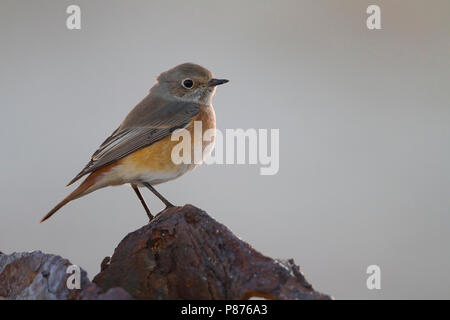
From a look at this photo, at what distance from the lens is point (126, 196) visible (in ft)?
35.4

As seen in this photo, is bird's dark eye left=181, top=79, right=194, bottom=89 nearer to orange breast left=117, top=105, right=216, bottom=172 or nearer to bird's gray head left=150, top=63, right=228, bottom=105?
bird's gray head left=150, top=63, right=228, bottom=105

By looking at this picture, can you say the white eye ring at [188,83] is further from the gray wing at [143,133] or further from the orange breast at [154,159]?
the orange breast at [154,159]

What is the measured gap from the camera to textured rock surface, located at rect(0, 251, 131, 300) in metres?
3.20

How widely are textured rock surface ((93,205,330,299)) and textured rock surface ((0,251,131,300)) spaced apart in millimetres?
312

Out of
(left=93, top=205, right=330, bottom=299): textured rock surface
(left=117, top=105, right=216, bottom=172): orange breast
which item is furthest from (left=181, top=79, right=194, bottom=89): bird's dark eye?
(left=93, top=205, right=330, bottom=299): textured rock surface

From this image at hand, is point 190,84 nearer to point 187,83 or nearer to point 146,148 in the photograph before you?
point 187,83

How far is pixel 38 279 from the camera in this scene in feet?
11.3

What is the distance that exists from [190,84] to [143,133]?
1012 millimetres

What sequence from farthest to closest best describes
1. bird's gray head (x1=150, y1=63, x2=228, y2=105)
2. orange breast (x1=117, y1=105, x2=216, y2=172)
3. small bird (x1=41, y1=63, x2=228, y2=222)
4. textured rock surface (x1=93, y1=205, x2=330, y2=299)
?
bird's gray head (x1=150, y1=63, x2=228, y2=105), orange breast (x1=117, y1=105, x2=216, y2=172), small bird (x1=41, y1=63, x2=228, y2=222), textured rock surface (x1=93, y1=205, x2=330, y2=299)

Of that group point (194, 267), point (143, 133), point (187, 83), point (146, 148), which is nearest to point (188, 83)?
point (187, 83)

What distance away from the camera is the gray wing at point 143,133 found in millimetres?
5371

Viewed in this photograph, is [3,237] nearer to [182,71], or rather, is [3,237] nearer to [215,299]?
[182,71]
